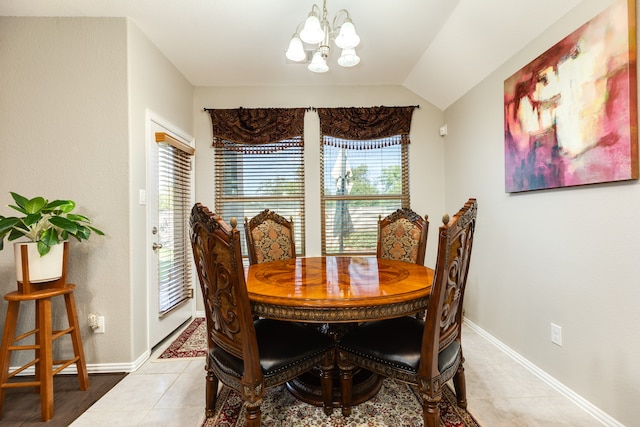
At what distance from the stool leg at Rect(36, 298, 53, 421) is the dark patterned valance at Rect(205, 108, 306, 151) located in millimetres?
2145

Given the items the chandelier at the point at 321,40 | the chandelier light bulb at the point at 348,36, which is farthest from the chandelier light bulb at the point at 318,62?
the chandelier light bulb at the point at 348,36

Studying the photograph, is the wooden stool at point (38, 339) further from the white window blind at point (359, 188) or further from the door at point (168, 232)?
the white window blind at point (359, 188)

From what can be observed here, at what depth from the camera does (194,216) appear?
4.24 feet

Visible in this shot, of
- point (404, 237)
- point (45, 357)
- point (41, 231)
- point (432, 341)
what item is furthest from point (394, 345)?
point (41, 231)

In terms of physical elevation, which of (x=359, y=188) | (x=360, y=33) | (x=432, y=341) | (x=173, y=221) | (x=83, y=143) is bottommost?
(x=432, y=341)

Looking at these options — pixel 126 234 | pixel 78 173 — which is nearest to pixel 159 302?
pixel 126 234

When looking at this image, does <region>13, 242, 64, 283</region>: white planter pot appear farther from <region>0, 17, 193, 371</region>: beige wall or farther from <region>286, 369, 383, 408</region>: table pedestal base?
<region>286, 369, 383, 408</region>: table pedestal base

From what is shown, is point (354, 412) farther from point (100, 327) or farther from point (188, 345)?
point (100, 327)

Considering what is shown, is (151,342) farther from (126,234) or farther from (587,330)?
(587,330)

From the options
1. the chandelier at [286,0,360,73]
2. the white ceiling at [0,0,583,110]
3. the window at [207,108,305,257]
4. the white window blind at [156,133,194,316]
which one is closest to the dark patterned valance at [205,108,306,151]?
the window at [207,108,305,257]

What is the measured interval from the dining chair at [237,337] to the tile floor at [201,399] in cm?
45

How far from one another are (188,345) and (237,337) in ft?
5.25

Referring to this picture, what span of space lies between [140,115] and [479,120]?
9.55ft

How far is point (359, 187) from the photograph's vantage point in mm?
3426
